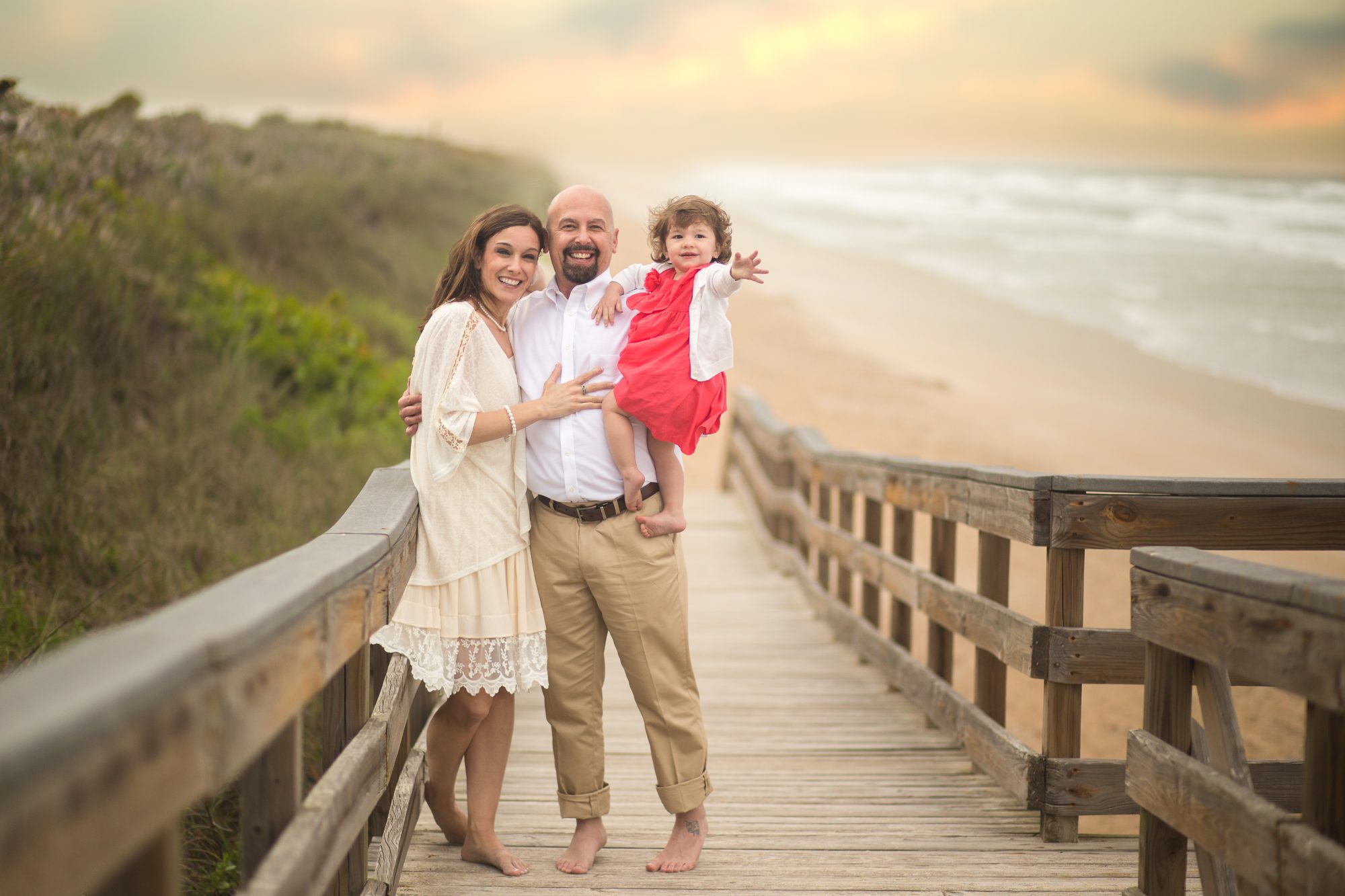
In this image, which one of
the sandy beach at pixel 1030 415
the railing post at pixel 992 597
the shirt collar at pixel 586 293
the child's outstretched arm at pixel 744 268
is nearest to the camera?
the child's outstretched arm at pixel 744 268

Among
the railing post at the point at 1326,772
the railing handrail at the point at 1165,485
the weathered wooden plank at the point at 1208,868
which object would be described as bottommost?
the weathered wooden plank at the point at 1208,868

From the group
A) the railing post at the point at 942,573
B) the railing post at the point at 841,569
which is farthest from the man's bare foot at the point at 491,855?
the railing post at the point at 841,569

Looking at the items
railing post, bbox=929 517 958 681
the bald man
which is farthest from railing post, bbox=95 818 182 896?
railing post, bbox=929 517 958 681

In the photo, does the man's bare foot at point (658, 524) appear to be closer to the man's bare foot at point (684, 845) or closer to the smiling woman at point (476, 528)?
the smiling woman at point (476, 528)

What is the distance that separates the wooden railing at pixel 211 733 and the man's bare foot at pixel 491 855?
54 cm

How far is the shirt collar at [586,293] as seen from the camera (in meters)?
3.08

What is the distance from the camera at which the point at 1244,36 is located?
1415 inches

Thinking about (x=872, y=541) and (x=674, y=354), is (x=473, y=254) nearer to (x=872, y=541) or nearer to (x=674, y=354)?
(x=674, y=354)

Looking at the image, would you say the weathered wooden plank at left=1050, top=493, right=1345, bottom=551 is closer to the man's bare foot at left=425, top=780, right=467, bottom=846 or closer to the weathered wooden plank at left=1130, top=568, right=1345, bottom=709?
the weathered wooden plank at left=1130, top=568, right=1345, bottom=709

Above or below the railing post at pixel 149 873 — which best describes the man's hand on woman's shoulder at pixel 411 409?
above

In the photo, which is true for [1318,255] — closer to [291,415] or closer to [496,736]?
[291,415]

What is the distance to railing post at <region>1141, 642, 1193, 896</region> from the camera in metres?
2.25

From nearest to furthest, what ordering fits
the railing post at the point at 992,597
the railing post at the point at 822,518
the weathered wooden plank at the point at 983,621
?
the weathered wooden plank at the point at 983,621 < the railing post at the point at 992,597 < the railing post at the point at 822,518

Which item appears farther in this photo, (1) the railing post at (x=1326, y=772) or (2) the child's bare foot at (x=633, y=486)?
(2) the child's bare foot at (x=633, y=486)
